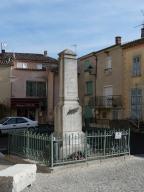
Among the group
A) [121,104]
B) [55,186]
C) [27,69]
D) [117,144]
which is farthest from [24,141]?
[27,69]

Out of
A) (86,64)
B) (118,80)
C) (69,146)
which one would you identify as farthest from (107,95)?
(69,146)

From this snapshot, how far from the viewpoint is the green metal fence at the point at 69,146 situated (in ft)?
42.1

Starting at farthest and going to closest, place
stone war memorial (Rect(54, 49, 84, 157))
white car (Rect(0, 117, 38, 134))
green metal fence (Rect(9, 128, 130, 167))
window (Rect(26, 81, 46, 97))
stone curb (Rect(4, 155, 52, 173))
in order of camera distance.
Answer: window (Rect(26, 81, 46, 97)), white car (Rect(0, 117, 38, 134)), stone war memorial (Rect(54, 49, 84, 157)), green metal fence (Rect(9, 128, 130, 167)), stone curb (Rect(4, 155, 52, 173))

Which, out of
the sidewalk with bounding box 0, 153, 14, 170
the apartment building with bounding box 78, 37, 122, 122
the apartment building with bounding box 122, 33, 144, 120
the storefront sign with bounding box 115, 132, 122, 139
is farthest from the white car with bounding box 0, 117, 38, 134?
the storefront sign with bounding box 115, 132, 122, 139

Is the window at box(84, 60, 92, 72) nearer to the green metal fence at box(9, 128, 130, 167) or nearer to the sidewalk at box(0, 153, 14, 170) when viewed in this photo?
the sidewalk at box(0, 153, 14, 170)

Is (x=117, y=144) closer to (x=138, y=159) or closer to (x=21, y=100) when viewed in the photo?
(x=138, y=159)

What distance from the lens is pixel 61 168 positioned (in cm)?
1250

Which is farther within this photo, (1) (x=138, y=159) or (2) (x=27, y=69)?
(2) (x=27, y=69)

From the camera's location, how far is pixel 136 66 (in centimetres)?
3684

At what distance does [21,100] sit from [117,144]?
34.2m

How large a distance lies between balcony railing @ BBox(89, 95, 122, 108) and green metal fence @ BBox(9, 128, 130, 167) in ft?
79.2

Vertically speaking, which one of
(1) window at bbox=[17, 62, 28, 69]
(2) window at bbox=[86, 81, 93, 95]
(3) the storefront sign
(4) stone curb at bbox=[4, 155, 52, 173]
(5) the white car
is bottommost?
(4) stone curb at bbox=[4, 155, 52, 173]

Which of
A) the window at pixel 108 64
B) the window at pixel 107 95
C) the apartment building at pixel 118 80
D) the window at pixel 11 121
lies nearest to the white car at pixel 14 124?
the window at pixel 11 121

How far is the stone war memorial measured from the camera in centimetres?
1420
